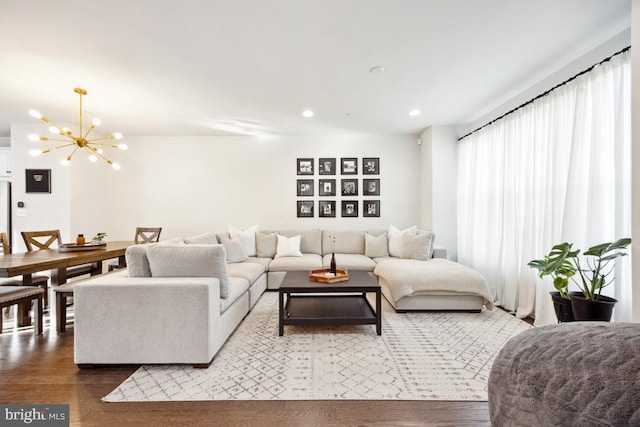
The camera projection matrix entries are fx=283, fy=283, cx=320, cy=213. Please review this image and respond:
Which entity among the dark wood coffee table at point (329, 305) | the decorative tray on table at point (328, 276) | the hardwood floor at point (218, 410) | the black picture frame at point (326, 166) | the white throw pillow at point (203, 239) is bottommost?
the hardwood floor at point (218, 410)

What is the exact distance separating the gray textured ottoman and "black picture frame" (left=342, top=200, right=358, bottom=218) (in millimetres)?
4441

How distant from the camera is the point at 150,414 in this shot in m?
1.64

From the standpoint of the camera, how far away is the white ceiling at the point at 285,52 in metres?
→ 2.00

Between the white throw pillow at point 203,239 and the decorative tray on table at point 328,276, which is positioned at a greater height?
the white throw pillow at point 203,239

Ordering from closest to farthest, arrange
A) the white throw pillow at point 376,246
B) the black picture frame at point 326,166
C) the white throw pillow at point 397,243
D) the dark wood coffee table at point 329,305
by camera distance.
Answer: the dark wood coffee table at point 329,305 → the white throw pillow at point 397,243 → the white throw pillow at point 376,246 → the black picture frame at point 326,166

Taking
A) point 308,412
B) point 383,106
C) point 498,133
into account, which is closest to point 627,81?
→ point 498,133

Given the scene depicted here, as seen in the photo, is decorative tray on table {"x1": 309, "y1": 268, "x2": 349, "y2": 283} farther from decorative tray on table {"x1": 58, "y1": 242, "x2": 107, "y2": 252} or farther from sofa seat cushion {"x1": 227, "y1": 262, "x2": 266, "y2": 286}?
decorative tray on table {"x1": 58, "y1": 242, "x2": 107, "y2": 252}

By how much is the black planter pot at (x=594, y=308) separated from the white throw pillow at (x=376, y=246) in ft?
9.13

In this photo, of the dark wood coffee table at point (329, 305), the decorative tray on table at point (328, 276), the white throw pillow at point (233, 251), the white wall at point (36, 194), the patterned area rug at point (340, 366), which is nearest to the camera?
A: the patterned area rug at point (340, 366)

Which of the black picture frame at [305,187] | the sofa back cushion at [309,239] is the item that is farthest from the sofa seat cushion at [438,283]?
the black picture frame at [305,187]

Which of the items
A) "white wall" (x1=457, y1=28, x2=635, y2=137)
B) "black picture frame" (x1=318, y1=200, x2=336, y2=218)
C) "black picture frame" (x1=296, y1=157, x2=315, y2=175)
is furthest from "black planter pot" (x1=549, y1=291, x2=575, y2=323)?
"black picture frame" (x1=296, y1=157, x2=315, y2=175)

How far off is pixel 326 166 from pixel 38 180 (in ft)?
→ 15.5

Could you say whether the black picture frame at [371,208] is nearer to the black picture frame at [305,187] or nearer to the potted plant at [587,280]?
the black picture frame at [305,187]

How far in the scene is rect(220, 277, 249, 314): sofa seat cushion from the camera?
2.47 m
